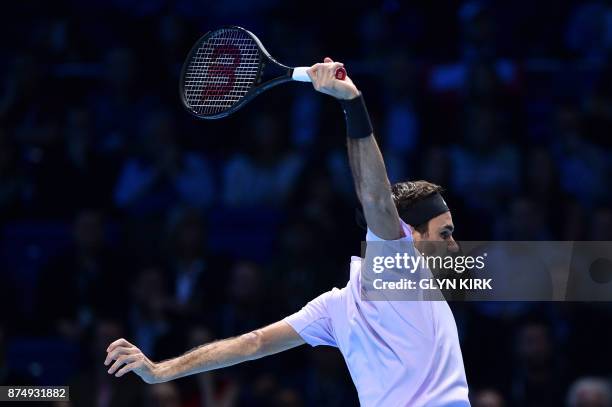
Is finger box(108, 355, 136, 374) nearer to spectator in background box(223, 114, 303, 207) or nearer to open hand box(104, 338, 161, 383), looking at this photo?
open hand box(104, 338, 161, 383)

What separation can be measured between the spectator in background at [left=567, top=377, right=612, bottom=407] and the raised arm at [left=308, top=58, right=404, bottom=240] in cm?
378

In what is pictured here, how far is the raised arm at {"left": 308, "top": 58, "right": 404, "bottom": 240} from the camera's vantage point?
16.7ft

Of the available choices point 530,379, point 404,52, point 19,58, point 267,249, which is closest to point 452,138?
point 404,52

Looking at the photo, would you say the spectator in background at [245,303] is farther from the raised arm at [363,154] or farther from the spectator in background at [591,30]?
the raised arm at [363,154]

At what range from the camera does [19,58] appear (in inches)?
459

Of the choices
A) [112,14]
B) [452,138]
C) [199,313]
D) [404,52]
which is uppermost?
[112,14]

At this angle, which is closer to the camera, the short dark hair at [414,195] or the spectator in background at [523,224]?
the short dark hair at [414,195]

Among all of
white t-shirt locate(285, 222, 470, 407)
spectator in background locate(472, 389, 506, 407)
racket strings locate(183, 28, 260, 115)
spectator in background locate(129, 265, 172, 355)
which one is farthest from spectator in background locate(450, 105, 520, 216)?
white t-shirt locate(285, 222, 470, 407)

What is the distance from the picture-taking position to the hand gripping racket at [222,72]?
6.13 metres

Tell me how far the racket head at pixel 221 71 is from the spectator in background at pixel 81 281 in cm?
402

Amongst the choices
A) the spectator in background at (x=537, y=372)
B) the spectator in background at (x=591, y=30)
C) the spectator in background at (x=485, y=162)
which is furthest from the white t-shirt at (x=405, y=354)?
the spectator in background at (x=591, y=30)

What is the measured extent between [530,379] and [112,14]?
234 inches

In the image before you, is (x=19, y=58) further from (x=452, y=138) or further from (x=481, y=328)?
(x=481, y=328)

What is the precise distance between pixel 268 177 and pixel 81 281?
183 cm
